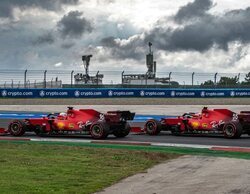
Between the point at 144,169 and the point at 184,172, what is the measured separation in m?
0.89

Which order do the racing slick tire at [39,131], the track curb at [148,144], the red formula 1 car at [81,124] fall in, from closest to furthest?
the track curb at [148,144] < the red formula 1 car at [81,124] < the racing slick tire at [39,131]

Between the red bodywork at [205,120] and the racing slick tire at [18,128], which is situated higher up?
the red bodywork at [205,120]

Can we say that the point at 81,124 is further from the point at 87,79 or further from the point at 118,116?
the point at 87,79

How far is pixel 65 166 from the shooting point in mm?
11094

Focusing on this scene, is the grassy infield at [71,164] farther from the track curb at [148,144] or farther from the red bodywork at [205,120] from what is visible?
the red bodywork at [205,120]

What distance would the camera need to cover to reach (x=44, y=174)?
32.9 feet

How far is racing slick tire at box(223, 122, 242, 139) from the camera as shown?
17156 millimetres

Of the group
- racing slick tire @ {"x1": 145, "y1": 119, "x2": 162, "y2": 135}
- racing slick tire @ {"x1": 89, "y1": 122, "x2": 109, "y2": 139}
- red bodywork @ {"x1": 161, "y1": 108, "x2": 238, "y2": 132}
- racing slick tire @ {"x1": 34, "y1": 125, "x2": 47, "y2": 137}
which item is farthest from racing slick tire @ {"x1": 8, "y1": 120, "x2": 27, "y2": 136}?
red bodywork @ {"x1": 161, "y1": 108, "x2": 238, "y2": 132}

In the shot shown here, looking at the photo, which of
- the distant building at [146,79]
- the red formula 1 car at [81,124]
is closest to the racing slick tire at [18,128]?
the red formula 1 car at [81,124]

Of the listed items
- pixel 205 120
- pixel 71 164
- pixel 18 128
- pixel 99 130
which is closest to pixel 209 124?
pixel 205 120

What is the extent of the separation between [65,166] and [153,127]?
8056 mm

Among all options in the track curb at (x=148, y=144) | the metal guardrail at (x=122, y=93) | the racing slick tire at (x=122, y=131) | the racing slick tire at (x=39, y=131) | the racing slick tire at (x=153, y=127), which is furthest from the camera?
the metal guardrail at (x=122, y=93)

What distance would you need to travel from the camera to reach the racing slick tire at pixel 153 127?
18781 mm

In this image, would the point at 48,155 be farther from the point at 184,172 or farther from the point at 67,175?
the point at 184,172
